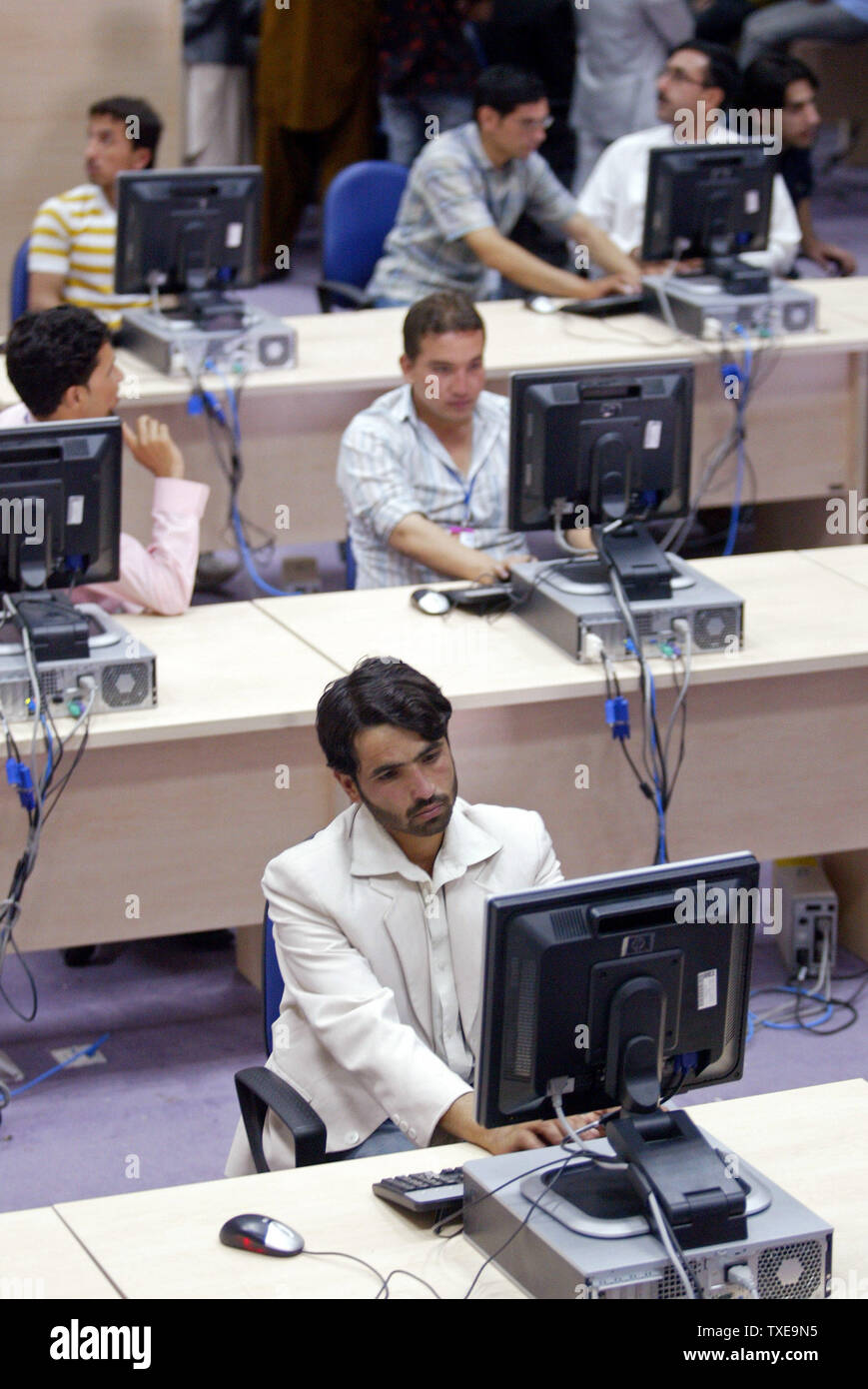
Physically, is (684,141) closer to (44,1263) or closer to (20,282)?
(20,282)

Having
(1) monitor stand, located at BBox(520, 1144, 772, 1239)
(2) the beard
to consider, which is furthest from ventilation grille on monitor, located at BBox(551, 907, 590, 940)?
(2) the beard

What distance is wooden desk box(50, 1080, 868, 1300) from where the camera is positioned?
2.00 metres

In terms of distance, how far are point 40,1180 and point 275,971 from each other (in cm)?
73

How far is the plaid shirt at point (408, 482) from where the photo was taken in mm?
3977

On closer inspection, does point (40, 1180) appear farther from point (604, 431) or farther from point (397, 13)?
point (397, 13)

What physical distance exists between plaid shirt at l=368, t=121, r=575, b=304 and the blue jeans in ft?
11.0

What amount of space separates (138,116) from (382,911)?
3298 mm

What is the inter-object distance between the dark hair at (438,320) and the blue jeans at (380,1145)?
72.1 inches

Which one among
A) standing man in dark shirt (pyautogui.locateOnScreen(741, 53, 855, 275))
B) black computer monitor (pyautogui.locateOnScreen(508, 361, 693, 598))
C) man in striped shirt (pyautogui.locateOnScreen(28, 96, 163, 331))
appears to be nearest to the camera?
black computer monitor (pyautogui.locateOnScreen(508, 361, 693, 598))

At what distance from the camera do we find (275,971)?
2605 mm

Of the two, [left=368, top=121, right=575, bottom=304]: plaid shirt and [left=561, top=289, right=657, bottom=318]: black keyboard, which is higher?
[left=368, top=121, right=575, bottom=304]: plaid shirt

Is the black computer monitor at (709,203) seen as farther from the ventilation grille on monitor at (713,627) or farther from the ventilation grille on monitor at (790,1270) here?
the ventilation grille on monitor at (790,1270)

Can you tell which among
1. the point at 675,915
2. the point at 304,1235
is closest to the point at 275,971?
the point at 304,1235

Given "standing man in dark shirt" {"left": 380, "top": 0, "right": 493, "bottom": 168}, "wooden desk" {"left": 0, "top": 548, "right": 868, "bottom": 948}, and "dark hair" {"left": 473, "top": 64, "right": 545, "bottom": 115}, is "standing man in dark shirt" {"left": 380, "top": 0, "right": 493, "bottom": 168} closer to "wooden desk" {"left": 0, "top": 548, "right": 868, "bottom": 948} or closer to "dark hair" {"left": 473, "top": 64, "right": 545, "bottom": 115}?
"dark hair" {"left": 473, "top": 64, "right": 545, "bottom": 115}
